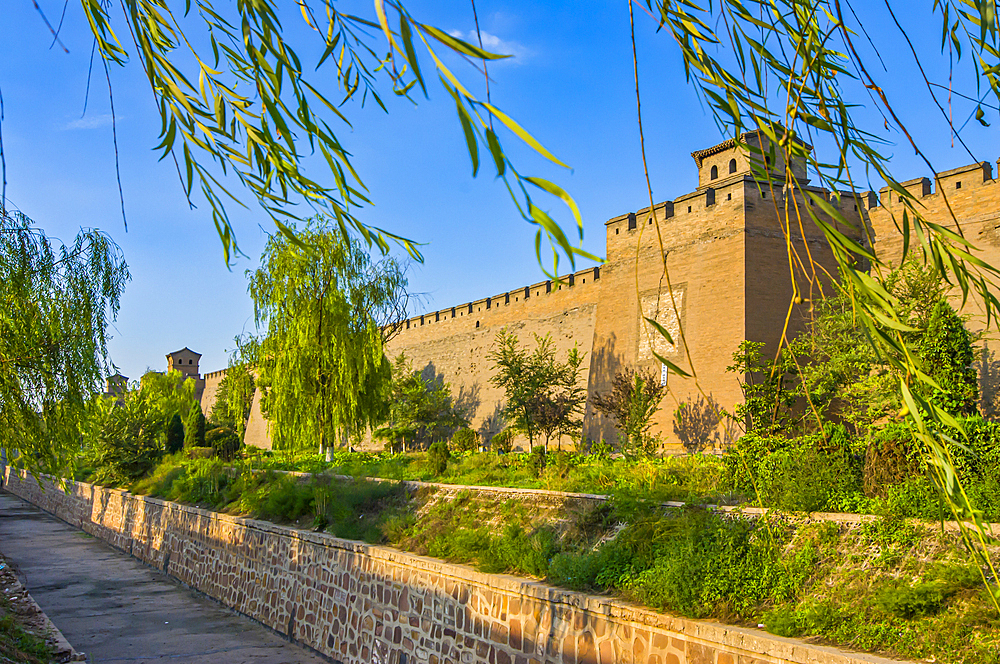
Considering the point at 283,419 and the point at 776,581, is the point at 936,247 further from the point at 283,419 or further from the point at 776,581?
the point at 283,419

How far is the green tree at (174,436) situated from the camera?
23469 millimetres

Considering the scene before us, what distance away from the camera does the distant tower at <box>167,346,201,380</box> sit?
55.9 m

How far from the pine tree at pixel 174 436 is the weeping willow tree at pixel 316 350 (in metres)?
8.16

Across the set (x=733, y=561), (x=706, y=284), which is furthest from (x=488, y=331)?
(x=733, y=561)

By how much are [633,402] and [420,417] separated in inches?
468

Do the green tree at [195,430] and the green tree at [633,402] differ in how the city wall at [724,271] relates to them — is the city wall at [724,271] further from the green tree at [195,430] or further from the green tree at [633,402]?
the green tree at [195,430]

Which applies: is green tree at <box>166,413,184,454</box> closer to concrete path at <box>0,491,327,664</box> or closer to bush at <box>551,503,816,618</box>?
concrete path at <box>0,491,327,664</box>

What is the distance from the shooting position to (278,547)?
9688 mm

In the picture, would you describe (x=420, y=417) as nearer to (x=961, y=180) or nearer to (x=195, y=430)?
(x=195, y=430)

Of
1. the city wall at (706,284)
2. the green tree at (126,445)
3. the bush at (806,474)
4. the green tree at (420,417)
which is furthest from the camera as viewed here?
the green tree at (420,417)

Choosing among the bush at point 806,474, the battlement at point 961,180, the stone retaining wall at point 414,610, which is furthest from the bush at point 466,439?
the bush at point 806,474

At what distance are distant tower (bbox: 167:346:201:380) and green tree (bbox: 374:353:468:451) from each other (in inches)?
1448

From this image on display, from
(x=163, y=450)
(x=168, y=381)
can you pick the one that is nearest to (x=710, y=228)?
(x=163, y=450)

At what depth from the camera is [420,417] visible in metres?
25.1
